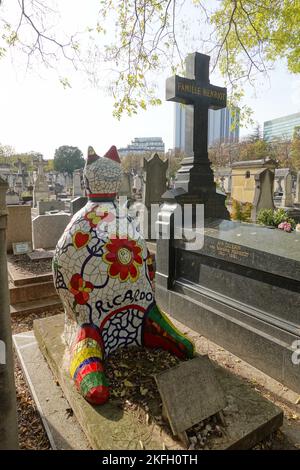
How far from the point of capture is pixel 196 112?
19.0 ft

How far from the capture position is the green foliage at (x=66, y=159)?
71.9 metres

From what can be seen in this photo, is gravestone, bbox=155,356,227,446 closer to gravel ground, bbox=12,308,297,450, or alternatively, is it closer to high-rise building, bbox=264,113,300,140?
gravel ground, bbox=12,308,297,450

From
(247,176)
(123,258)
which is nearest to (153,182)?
(123,258)

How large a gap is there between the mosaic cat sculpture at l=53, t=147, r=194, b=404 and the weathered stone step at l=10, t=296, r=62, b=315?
2516 mm

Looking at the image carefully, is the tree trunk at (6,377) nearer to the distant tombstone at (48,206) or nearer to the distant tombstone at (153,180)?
the distant tombstone at (153,180)

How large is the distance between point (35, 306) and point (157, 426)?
3739mm

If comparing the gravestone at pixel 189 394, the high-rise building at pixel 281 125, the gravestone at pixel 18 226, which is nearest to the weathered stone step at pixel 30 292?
the gravestone at pixel 18 226

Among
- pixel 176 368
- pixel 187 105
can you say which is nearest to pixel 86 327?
pixel 176 368

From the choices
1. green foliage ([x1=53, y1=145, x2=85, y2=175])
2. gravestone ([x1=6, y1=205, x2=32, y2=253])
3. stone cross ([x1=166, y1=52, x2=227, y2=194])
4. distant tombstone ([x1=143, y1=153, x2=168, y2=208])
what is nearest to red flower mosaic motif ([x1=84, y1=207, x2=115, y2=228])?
stone cross ([x1=166, y1=52, x2=227, y2=194])

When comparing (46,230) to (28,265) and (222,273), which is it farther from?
(222,273)

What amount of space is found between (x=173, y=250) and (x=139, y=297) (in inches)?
93.8

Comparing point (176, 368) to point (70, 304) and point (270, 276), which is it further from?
point (270, 276)

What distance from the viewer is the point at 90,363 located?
95.6 inches

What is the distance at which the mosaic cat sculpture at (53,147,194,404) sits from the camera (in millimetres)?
2623
